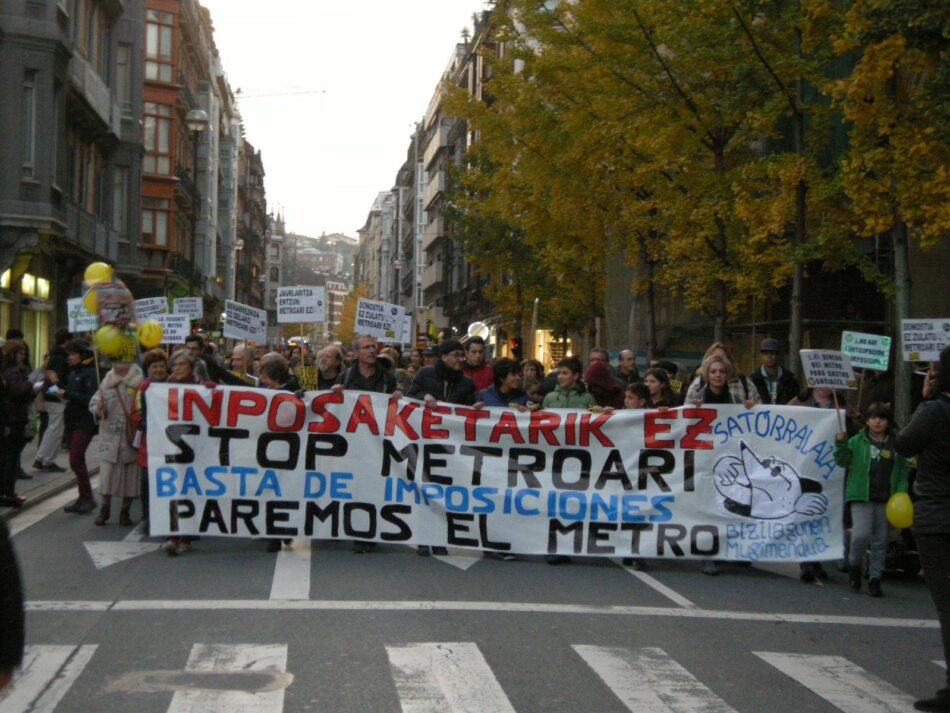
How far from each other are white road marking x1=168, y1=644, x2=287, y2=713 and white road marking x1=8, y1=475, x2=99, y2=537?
17.8 feet

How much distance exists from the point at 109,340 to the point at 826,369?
7.81 m

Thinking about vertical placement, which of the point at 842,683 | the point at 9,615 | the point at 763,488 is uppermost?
the point at 9,615

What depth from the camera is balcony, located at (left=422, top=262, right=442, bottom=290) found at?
298 feet

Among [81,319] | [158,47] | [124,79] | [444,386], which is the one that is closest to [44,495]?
[81,319]

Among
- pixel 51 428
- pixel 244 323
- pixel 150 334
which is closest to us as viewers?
pixel 150 334

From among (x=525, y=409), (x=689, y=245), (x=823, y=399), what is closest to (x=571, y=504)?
(x=525, y=409)

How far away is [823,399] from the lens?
41.1 ft

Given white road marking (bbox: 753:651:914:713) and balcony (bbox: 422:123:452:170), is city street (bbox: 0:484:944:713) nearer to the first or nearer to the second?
white road marking (bbox: 753:651:914:713)

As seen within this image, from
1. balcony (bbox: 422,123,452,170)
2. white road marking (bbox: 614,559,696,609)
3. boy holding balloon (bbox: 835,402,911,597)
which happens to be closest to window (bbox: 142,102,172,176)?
balcony (bbox: 422,123,452,170)

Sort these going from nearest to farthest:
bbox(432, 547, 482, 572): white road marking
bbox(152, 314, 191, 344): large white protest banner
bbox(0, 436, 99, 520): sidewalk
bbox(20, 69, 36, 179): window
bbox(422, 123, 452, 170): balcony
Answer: bbox(432, 547, 482, 572): white road marking, bbox(0, 436, 99, 520): sidewalk, bbox(152, 314, 191, 344): large white protest banner, bbox(20, 69, 36, 179): window, bbox(422, 123, 452, 170): balcony

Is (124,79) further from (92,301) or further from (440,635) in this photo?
(440,635)

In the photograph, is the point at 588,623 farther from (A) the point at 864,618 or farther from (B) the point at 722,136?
(B) the point at 722,136

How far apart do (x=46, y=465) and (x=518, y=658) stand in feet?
38.5

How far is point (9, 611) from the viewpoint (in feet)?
11.8
